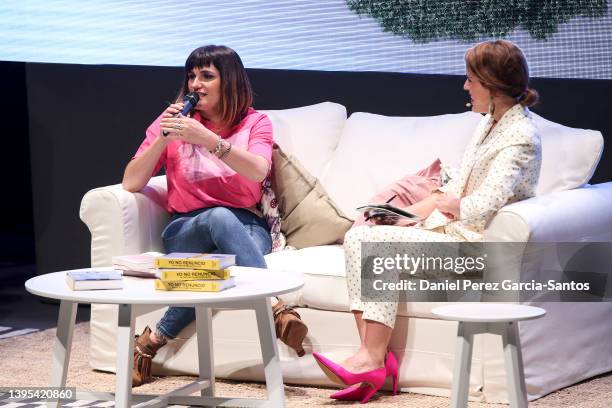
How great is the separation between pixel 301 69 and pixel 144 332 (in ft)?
5.87

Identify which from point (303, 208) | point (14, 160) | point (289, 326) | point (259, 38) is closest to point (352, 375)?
point (289, 326)

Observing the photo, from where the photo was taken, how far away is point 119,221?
3881 millimetres

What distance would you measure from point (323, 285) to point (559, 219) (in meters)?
0.82

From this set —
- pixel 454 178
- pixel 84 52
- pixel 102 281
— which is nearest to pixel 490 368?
pixel 454 178

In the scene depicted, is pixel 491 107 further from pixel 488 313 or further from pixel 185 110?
pixel 488 313

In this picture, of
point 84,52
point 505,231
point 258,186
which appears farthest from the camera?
point 84,52

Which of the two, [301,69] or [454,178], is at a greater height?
[301,69]

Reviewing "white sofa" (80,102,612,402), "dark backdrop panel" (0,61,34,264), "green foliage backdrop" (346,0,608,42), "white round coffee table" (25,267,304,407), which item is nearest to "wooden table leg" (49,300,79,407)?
"white round coffee table" (25,267,304,407)

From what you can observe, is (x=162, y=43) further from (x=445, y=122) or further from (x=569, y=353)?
(x=569, y=353)

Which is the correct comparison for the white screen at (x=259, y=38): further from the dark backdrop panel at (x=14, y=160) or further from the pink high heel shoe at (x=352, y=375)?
the pink high heel shoe at (x=352, y=375)

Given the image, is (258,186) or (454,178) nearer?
(454,178)

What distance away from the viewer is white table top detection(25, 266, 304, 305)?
8.71 ft

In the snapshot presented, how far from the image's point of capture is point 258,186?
4.04 meters

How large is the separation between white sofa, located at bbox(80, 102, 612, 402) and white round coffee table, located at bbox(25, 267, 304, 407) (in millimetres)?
352
